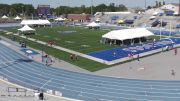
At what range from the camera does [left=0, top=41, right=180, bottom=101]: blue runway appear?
29.1 meters

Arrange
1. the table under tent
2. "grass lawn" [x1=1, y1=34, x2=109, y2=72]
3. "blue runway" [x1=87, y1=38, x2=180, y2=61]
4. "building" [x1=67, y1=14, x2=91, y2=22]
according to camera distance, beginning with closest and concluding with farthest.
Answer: "grass lawn" [x1=1, y1=34, x2=109, y2=72]
"blue runway" [x1=87, y1=38, x2=180, y2=61]
the table under tent
"building" [x1=67, y1=14, x2=91, y2=22]

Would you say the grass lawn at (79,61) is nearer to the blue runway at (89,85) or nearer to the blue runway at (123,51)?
the blue runway at (123,51)

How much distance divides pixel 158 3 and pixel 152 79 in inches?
6387

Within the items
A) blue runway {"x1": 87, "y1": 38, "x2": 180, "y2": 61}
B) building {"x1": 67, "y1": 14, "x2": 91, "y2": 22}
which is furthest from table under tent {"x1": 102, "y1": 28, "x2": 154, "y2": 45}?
building {"x1": 67, "y1": 14, "x2": 91, "y2": 22}

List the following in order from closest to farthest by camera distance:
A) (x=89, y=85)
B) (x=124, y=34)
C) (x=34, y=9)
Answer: (x=89, y=85) → (x=124, y=34) → (x=34, y=9)

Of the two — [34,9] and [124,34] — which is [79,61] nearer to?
[124,34]

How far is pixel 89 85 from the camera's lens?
1292 inches

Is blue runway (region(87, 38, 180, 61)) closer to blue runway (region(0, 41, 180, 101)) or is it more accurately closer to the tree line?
blue runway (region(0, 41, 180, 101))

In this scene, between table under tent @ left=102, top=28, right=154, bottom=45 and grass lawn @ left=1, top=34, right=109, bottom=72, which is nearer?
grass lawn @ left=1, top=34, right=109, bottom=72

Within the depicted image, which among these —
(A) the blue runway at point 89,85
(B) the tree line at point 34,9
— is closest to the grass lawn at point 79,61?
(A) the blue runway at point 89,85

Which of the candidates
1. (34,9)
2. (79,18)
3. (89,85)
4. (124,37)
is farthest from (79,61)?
(34,9)

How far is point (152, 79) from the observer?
34.8 m

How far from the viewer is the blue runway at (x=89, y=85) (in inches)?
1146

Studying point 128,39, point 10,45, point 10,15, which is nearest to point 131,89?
point 128,39
